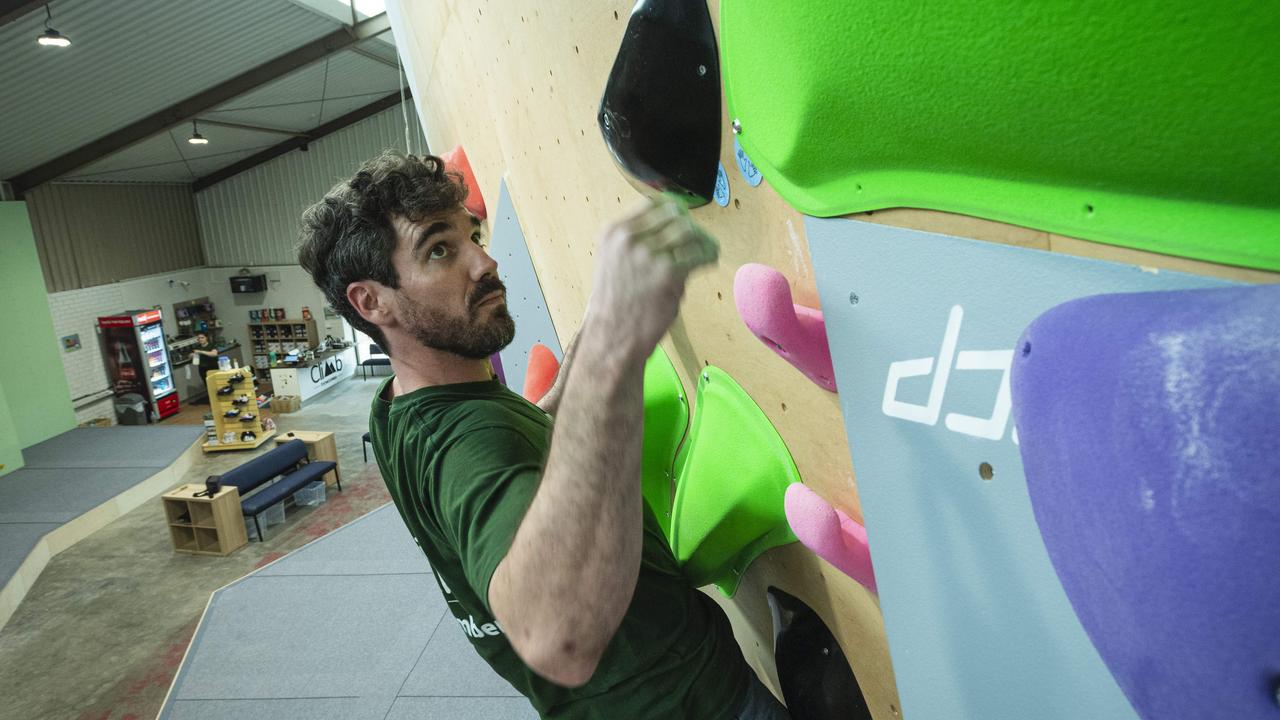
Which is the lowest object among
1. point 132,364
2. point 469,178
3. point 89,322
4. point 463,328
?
point 132,364

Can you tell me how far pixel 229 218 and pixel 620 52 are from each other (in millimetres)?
17367

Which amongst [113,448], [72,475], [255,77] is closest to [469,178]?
[72,475]

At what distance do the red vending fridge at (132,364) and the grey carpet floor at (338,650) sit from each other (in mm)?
9469

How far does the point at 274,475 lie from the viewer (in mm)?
8047

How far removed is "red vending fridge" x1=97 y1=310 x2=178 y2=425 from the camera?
12281 mm

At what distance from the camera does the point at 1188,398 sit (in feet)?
1.33

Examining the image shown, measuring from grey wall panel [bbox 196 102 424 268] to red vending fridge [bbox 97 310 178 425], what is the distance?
349 cm

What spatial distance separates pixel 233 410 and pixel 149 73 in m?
4.56

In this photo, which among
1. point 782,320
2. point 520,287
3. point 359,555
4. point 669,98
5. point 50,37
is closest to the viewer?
point 782,320

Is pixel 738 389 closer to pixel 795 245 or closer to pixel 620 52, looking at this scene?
pixel 795 245

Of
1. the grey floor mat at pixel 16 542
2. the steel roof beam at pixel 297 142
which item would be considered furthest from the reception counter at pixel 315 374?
the grey floor mat at pixel 16 542

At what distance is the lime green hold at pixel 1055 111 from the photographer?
1.41 ft

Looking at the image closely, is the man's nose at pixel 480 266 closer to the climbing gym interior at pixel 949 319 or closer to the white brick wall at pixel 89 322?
the climbing gym interior at pixel 949 319

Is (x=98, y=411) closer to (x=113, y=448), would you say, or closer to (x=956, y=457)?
(x=113, y=448)
